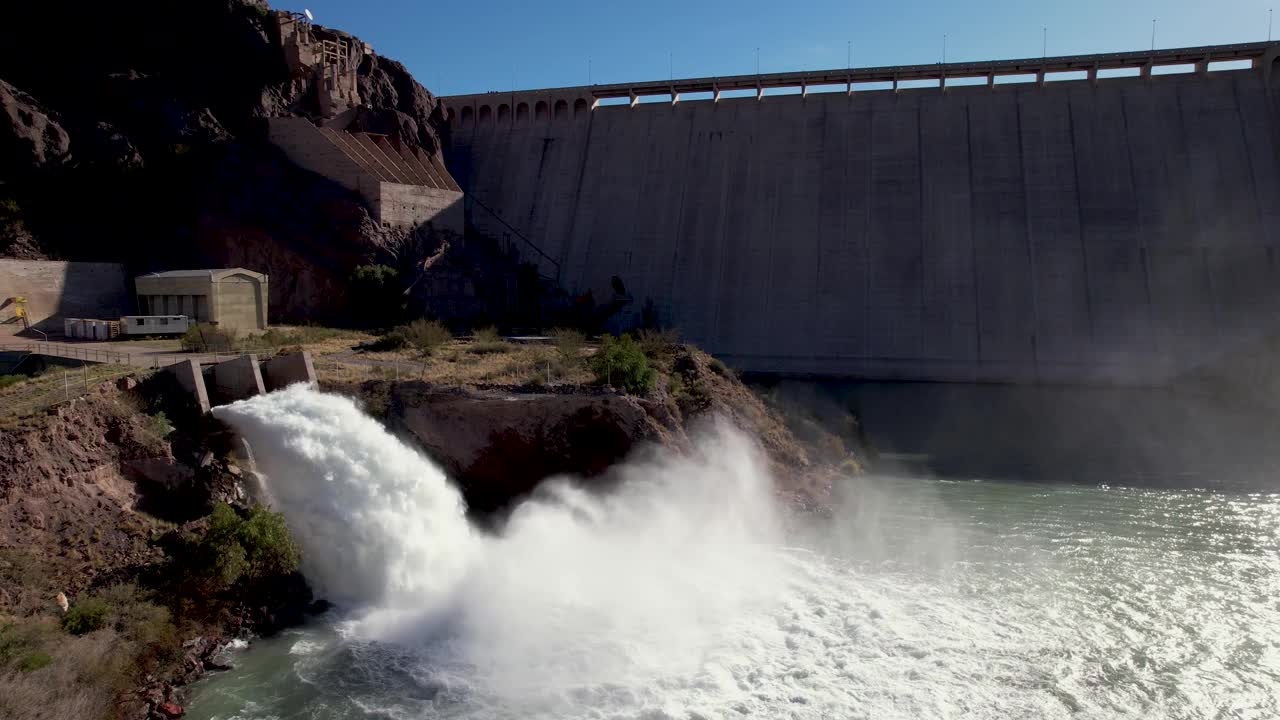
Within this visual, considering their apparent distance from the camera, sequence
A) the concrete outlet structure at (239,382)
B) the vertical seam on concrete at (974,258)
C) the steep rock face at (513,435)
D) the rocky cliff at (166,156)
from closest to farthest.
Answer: the concrete outlet structure at (239,382) → the steep rock face at (513,435) → the rocky cliff at (166,156) → the vertical seam on concrete at (974,258)

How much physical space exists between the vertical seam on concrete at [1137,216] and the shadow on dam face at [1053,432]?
128 inches

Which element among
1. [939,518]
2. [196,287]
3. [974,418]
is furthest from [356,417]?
[974,418]

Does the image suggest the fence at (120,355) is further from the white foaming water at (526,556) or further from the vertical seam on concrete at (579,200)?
the vertical seam on concrete at (579,200)

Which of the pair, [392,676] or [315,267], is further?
[315,267]

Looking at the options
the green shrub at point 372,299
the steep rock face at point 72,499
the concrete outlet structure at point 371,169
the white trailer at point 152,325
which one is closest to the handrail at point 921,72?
the concrete outlet structure at point 371,169

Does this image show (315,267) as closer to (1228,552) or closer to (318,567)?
(318,567)

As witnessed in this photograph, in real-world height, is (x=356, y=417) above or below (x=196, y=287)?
below

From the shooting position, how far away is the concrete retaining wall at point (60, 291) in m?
29.4

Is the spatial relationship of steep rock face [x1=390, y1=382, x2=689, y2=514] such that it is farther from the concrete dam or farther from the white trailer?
the concrete dam

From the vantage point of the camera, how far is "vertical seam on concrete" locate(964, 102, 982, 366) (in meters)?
35.0

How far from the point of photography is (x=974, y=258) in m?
36.5

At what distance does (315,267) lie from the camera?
34.8m

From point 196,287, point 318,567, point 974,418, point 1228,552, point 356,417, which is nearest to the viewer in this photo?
point 318,567

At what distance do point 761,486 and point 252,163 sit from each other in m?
25.7
